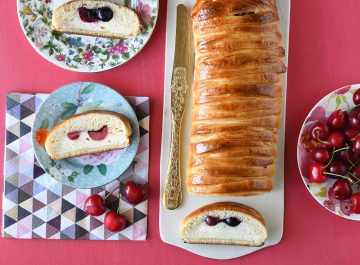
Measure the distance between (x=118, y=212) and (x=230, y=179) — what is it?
0.54 meters

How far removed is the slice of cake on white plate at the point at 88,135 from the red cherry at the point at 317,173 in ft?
2.55

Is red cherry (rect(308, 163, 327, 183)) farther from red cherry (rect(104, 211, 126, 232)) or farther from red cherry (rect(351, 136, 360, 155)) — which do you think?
red cherry (rect(104, 211, 126, 232))

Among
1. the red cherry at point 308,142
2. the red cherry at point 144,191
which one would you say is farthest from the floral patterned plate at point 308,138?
the red cherry at point 144,191

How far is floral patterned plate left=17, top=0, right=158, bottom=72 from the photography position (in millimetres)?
1935

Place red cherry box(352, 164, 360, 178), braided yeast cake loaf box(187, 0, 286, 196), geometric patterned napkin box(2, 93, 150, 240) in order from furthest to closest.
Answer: geometric patterned napkin box(2, 93, 150, 240), red cherry box(352, 164, 360, 178), braided yeast cake loaf box(187, 0, 286, 196)

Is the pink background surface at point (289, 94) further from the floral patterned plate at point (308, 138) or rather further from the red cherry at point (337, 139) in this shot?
the red cherry at point (337, 139)

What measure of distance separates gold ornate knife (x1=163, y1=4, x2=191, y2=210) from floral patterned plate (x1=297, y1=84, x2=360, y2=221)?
1.73ft

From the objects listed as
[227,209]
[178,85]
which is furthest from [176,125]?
[227,209]

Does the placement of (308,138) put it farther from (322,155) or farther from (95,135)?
(95,135)

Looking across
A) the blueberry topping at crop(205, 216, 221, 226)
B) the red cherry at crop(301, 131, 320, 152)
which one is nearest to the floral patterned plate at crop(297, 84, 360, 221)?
the red cherry at crop(301, 131, 320, 152)

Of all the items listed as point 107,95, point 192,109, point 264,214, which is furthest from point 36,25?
point 264,214

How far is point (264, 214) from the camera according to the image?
2.00 m

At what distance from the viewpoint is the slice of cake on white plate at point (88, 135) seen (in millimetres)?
1900

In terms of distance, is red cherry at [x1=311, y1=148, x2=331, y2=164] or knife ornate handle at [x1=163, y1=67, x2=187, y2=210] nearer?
red cherry at [x1=311, y1=148, x2=331, y2=164]
